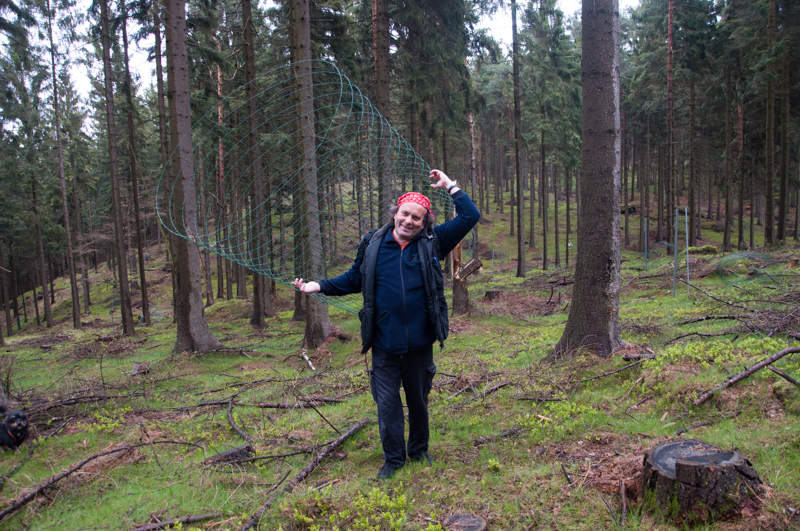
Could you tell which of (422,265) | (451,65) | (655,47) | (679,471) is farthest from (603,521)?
(655,47)

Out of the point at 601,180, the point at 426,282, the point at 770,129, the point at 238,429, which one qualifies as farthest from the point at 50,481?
the point at 770,129

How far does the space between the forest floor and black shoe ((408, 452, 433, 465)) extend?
7 centimetres

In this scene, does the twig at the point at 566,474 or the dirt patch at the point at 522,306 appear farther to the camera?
the dirt patch at the point at 522,306

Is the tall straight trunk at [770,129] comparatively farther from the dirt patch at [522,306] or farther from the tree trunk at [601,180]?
the tree trunk at [601,180]

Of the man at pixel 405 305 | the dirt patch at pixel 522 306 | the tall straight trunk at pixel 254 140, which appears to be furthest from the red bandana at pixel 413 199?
the tall straight trunk at pixel 254 140

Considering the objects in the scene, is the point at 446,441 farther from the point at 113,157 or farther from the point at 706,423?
the point at 113,157

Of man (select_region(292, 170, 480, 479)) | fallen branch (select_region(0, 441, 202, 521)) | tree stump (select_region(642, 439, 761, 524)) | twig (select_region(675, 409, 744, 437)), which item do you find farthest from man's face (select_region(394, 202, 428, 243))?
fallen branch (select_region(0, 441, 202, 521))

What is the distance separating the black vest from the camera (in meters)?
3.29

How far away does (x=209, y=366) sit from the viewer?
365 inches

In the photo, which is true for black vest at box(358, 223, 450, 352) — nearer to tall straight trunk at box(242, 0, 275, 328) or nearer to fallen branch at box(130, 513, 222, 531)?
fallen branch at box(130, 513, 222, 531)

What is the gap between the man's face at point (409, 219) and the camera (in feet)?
11.0

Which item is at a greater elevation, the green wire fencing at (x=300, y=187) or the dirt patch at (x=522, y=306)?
the green wire fencing at (x=300, y=187)

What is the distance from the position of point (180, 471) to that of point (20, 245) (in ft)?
123

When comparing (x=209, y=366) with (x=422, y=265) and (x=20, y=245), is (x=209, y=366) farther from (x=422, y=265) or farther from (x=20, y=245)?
(x=20, y=245)
